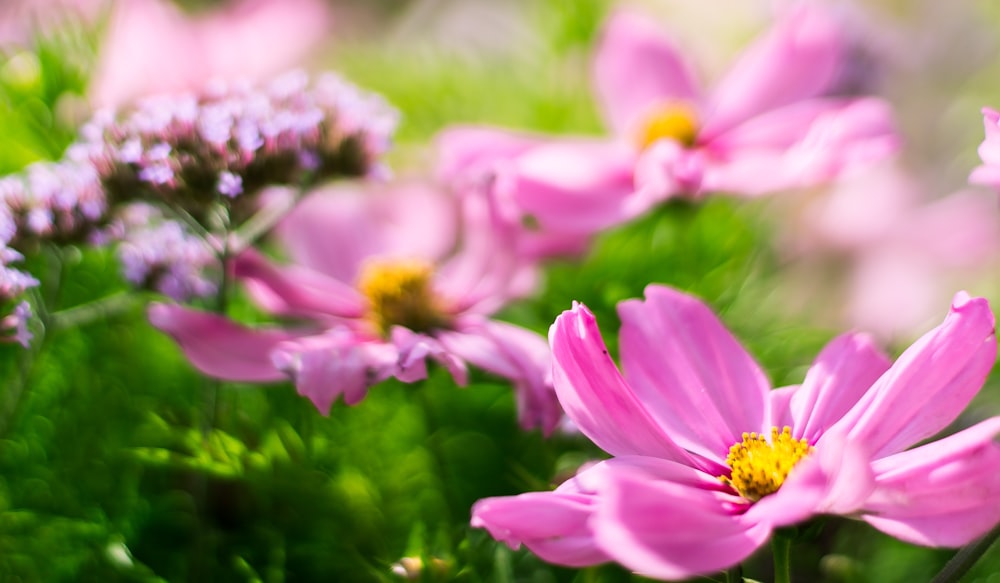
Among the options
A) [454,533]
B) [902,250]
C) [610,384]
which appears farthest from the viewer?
[902,250]

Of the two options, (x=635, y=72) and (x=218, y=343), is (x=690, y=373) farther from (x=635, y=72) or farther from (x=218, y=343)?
(x=635, y=72)

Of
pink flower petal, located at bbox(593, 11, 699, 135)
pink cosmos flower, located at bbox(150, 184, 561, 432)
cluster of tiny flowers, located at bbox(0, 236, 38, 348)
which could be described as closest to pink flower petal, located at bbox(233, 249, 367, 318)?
pink cosmos flower, located at bbox(150, 184, 561, 432)

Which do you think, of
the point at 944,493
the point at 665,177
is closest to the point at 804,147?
the point at 665,177

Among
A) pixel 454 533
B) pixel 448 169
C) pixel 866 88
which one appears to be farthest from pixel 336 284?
pixel 866 88

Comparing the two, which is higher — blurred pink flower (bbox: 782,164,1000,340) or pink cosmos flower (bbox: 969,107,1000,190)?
pink cosmos flower (bbox: 969,107,1000,190)

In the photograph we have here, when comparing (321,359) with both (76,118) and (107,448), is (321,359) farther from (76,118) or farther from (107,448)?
(76,118)

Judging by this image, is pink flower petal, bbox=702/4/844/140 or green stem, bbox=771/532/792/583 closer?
green stem, bbox=771/532/792/583

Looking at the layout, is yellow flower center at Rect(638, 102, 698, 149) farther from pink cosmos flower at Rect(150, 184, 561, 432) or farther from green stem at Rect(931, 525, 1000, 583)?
green stem at Rect(931, 525, 1000, 583)
